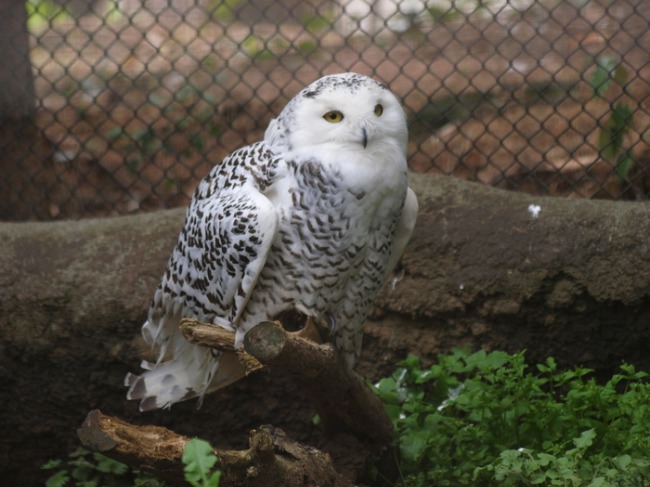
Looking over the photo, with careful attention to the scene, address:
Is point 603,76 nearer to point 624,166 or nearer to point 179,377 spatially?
point 624,166

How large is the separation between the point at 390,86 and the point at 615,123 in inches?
57.3

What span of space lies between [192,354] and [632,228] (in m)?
2.04

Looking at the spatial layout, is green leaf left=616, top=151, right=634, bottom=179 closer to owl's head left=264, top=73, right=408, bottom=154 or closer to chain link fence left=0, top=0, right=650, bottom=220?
chain link fence left=0, top=0, right=650, bottom=220

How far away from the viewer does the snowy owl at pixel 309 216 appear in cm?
327

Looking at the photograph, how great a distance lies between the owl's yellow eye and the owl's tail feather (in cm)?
105

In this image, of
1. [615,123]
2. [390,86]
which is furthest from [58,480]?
[615,123]

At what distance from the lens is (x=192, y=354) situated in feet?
12.6

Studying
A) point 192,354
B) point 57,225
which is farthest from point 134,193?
point 192,354

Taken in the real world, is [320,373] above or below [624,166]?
below

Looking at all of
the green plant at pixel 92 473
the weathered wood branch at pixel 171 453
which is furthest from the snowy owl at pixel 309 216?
the green plant at pixel 92 473

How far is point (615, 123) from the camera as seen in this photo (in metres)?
5.12

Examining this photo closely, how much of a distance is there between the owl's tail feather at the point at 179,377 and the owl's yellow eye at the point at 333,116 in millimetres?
1050

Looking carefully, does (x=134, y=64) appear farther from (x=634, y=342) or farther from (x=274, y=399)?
(x=634, y=342)

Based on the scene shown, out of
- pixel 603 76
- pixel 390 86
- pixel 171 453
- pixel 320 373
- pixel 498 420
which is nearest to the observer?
pixel 171 453
